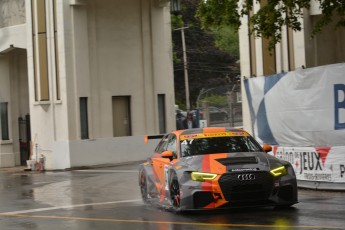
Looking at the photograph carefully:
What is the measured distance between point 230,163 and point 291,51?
9.42 meters

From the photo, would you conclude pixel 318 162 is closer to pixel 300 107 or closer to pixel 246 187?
pixel 300 107

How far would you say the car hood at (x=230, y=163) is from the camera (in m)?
12.2

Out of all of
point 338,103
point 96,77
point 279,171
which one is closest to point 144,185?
point 279,171

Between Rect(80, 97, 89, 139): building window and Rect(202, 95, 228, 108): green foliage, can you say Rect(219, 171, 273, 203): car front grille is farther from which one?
Rect(202, 95, 228, 108): green foliage

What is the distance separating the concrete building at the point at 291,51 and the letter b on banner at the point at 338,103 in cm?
500

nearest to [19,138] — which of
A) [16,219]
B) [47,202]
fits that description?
[47,202]

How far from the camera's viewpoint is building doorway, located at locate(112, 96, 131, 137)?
31.1m

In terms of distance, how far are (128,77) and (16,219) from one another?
17.5 meters

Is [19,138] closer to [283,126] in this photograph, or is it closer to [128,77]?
[128,77]

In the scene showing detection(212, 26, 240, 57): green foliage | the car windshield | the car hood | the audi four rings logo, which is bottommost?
the audi four rings logo

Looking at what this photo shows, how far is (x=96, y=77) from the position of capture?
30.2 meters

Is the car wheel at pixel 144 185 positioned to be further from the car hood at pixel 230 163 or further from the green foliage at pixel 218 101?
the green foliage at pixel 218 101

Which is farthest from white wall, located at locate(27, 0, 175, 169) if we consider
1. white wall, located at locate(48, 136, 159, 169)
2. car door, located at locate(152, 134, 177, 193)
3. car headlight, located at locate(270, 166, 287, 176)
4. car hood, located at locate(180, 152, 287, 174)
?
car headlight, located at locate(270, 166, 287, 176)

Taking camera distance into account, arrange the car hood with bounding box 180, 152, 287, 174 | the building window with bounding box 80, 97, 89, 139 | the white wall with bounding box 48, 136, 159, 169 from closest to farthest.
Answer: the car hood with bounding box 180, 152, 287, 174 < the white wall with bounding box 48, 136, 159, 169 < the building window with bounding box 80, 97, 89, 139
